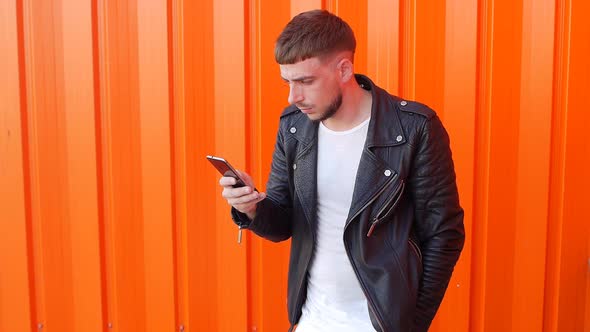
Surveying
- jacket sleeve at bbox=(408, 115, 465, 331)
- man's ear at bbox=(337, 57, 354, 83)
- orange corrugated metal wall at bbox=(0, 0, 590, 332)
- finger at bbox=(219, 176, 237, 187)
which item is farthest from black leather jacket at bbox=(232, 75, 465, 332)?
orange corrugated metal wall at bbox=(0, 0, 590, 332)

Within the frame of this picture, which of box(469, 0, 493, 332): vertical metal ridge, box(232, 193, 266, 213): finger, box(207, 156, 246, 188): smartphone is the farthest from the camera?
box(469, 0, 493, 332): vertical metal ridge

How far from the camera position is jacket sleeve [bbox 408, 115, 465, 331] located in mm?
2188

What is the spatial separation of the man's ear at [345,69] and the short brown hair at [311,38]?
0.14 feet

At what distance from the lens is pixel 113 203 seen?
3596 mm

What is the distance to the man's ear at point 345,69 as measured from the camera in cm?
225

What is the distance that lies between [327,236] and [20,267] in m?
2.23

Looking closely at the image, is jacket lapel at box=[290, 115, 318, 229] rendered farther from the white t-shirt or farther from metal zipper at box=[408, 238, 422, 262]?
metal zipper at box=[408, 238, 422, 262]

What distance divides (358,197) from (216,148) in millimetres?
1486

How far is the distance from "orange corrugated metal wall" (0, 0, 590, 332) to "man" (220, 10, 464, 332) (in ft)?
3.66

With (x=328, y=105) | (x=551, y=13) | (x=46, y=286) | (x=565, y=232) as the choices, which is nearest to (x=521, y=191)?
(x=565, y=232)

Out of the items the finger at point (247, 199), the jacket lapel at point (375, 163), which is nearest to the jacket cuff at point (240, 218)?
the finger at point (247, 199)

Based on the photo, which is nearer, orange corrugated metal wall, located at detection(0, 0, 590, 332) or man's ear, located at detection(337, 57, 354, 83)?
man's ear, located at detection(337, 57, 354, 83)

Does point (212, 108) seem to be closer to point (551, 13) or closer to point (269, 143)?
point (269, 143)

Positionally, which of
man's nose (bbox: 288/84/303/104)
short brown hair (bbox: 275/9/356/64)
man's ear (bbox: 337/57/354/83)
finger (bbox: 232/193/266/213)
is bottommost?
finger (bbox: 232/193/266/213)
